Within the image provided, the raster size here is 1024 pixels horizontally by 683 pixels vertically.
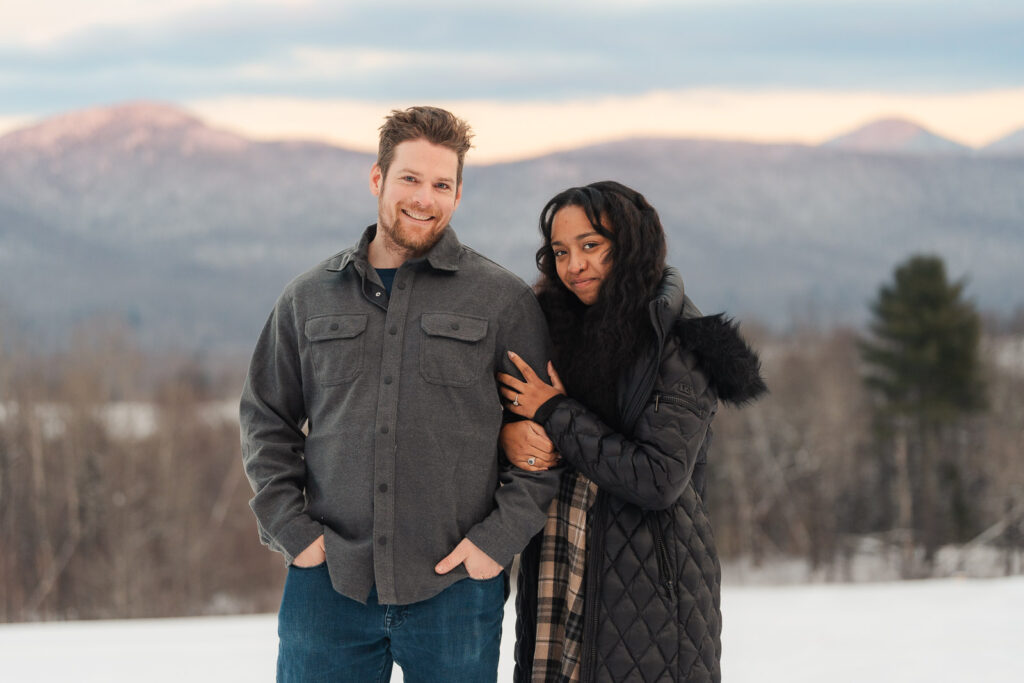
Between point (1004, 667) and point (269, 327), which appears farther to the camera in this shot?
point (1004, 667)

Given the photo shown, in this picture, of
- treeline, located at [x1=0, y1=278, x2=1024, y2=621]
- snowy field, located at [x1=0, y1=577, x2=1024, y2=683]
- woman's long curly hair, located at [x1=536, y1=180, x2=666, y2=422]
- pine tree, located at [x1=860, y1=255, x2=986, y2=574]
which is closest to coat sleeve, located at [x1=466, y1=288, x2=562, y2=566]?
woman's long curly hair, located at [x1=536, y1=180, x2=666, y2=422]

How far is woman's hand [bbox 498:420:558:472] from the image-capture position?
2.19m

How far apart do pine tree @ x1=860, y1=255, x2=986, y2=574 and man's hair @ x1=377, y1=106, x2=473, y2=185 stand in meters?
27.2

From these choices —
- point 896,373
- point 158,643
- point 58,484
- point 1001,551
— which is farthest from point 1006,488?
point 158,643

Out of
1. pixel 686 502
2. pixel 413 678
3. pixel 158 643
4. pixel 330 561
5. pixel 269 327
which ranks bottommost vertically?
pixel 158 643

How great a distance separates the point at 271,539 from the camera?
86.4 inches

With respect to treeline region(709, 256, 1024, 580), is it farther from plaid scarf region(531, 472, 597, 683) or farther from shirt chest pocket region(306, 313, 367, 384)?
shirt chest pocket region(306, 313, 367, 384)

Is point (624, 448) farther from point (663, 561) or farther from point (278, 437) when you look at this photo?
point (278, 437)

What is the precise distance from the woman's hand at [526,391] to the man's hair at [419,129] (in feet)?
1.68

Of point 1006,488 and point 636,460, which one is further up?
Answer: point 636,460

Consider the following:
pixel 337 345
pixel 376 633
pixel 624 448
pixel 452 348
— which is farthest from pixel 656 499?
pixel 337 345

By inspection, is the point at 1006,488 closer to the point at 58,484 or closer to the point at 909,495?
the point at 909,495

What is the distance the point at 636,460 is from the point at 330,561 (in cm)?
71

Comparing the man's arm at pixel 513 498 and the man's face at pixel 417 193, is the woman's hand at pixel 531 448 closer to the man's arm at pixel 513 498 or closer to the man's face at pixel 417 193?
the man's arm at pixel 513 498
